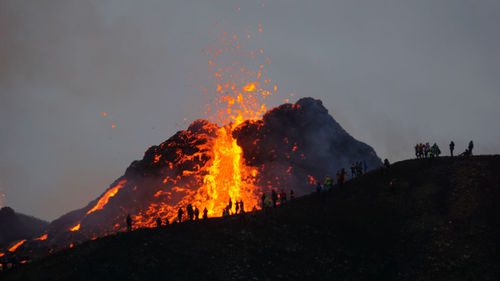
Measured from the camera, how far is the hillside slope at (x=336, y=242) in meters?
39.0

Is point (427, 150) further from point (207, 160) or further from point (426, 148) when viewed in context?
point (207, 160)

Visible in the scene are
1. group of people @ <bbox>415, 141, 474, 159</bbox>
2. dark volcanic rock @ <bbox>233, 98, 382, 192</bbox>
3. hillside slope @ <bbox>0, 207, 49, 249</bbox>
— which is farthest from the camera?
hillside slope @ <bbox>0, 207, 49, 249</bbox>

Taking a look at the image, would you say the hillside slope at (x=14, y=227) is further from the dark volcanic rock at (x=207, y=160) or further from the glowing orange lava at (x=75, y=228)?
the glowing orange lava at (x=75, y=228)

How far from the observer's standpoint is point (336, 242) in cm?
4491

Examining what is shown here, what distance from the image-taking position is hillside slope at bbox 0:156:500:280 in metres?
39.0

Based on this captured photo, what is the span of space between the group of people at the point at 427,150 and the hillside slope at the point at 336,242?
199 inches

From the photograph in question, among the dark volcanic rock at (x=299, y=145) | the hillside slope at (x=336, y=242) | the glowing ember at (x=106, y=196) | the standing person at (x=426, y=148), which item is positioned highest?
the dark volcanic rock at (x=299, y=145)

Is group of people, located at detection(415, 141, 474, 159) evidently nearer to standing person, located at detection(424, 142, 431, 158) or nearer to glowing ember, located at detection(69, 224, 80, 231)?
standing person, located at detection(424, 142, 431, 158)

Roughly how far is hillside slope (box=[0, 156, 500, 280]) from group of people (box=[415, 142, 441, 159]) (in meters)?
5.05

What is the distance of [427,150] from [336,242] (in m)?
23.5

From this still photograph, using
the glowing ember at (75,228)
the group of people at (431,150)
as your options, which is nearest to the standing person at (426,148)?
the group of people at (431,150)

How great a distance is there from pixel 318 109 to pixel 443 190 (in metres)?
105

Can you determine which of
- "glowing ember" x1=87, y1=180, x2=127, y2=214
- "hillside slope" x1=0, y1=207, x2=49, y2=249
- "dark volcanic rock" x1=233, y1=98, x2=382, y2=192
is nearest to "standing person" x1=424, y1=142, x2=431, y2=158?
"dark volcanic rock" x1=233, y1=98, x2=382, y2=192

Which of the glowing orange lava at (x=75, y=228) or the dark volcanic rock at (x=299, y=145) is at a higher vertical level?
the dark volcanic rock at (x=299, y=145)
